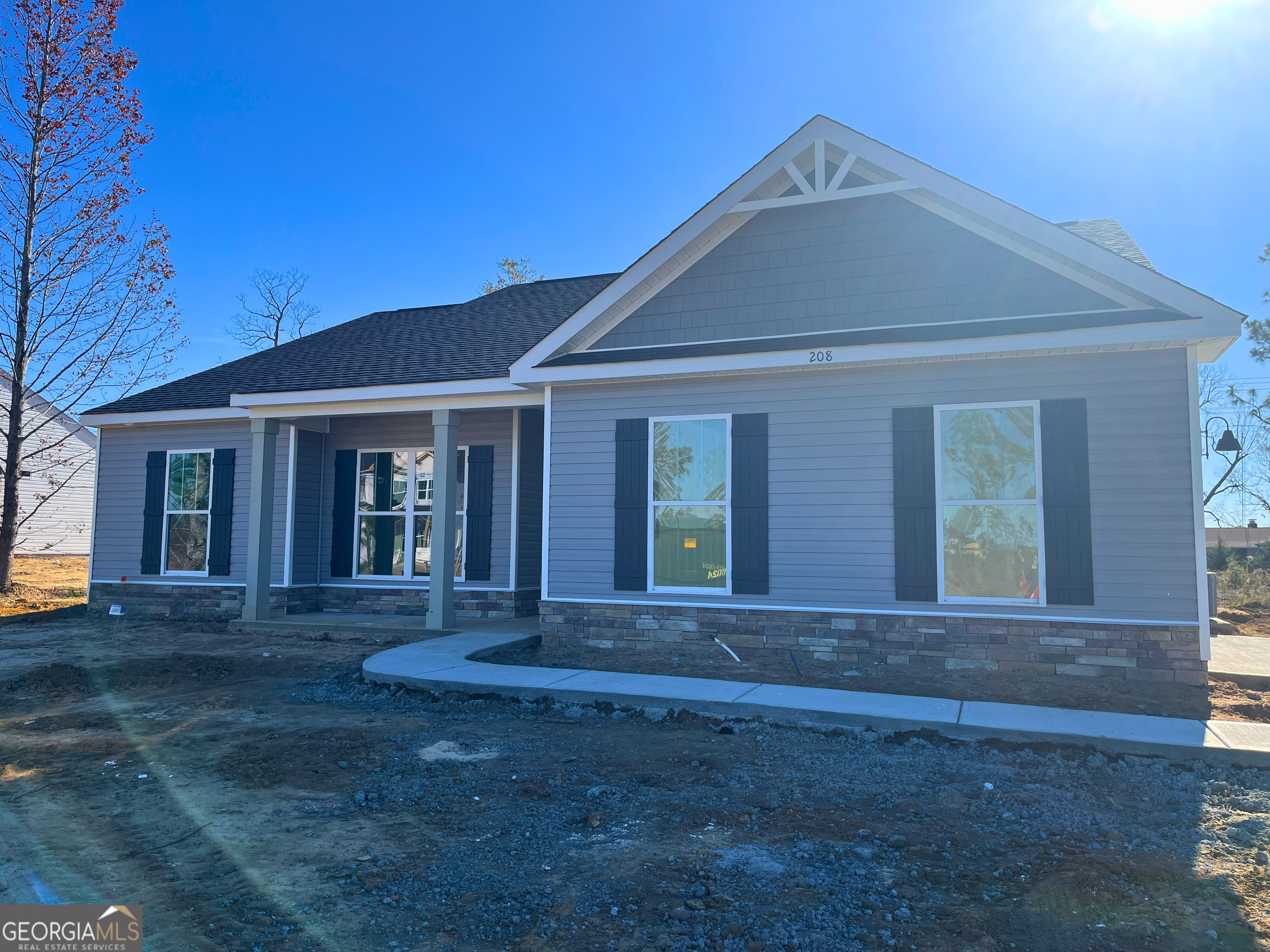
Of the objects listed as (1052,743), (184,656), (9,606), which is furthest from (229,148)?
(1052,743)

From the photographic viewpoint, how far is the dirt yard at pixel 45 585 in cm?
1450

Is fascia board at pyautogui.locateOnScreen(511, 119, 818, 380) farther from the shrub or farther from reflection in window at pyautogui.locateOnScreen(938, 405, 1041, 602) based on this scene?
the shrub

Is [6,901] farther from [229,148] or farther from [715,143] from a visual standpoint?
[229,148]

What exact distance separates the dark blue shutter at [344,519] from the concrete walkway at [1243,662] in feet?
37.9

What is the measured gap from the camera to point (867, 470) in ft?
27.2

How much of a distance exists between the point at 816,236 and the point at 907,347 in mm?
1787

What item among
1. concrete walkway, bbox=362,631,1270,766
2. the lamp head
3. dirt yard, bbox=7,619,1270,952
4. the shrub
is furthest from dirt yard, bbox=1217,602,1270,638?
dirt yard, bbox=7,619,1270,952

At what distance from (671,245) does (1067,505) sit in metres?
5.06

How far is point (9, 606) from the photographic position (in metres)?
14.3

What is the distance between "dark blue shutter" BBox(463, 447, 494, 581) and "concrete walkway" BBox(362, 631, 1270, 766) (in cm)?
340

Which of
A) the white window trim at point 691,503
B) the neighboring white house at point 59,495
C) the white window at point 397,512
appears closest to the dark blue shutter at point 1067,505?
the white window trim at point 691,503

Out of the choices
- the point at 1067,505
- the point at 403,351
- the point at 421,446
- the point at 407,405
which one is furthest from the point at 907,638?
the point at 403,351

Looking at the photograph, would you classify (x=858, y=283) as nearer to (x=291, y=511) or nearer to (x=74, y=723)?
(x=74, y=723)

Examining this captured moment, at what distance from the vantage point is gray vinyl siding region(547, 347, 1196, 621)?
7324mm
